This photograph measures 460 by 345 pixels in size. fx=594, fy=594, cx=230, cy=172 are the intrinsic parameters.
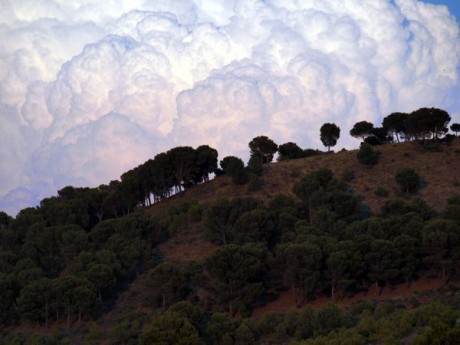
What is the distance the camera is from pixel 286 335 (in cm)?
4241

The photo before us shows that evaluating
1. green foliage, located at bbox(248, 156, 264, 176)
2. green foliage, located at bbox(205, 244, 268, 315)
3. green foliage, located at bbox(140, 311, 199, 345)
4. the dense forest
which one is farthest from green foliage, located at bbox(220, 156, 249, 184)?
green foliage, located at bbox(140, 311, 199, 345)

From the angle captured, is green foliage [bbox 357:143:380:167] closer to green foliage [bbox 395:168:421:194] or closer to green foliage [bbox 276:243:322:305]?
green foliage [bbox 395:168:421:194]

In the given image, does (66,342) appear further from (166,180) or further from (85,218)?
(166,180)

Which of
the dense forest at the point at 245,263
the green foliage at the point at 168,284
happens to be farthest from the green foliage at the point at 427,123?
the green foliage at the point at 168,284

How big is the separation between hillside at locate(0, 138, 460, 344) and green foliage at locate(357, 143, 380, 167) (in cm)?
991

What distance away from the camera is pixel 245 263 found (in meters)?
54.5

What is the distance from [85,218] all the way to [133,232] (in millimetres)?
14294

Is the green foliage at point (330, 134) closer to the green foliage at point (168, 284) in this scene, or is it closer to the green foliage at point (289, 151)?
the green foliage at point (289, 151)

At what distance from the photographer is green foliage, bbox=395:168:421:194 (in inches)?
3024

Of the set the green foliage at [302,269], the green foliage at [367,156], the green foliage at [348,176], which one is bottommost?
the green foliage at [302,269]

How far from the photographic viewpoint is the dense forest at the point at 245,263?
42594 millimetres

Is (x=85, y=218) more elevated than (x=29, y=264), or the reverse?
(x=85, y=218)

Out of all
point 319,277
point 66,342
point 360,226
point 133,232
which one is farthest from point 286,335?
point 133,232

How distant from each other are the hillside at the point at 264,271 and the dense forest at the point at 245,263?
0.49ft
